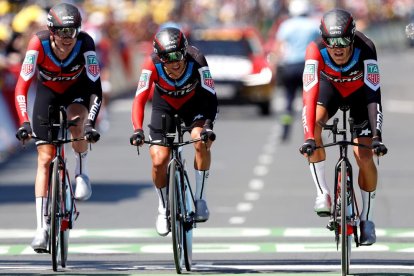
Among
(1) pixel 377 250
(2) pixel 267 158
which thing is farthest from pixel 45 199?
(2) pixel 267 158

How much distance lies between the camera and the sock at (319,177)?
1189 cm

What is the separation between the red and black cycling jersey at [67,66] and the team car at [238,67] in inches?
691

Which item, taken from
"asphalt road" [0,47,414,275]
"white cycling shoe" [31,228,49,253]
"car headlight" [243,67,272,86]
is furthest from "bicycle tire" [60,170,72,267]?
"car headlight" [243,67,272,86]

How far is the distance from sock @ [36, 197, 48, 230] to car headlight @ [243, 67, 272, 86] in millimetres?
18649

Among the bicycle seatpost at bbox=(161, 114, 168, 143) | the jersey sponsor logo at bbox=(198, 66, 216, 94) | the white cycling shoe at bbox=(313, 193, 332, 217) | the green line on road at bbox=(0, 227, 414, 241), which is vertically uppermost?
the jersey sponsor logo at bbox=(198, 66, 216, 94)

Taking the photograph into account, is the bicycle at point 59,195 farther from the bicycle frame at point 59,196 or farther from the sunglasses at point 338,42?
the sunglasses at point 338,42

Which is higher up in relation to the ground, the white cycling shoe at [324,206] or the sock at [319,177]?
the sock at [319,177]

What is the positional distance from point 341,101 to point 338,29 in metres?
0.79

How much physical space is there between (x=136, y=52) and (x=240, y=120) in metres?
11.1

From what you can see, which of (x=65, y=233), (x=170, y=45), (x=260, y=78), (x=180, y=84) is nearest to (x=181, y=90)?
(x=180, y=84)

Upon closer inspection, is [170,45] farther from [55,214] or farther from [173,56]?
[55,214]

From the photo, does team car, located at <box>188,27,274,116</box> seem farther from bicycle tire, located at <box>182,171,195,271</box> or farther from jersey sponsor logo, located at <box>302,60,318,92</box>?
jersey sponsor logo, located at <box>302,60,318,92</box>

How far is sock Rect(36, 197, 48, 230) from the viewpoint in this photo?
11.9 m

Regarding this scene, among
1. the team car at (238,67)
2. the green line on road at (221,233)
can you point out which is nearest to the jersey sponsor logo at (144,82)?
the green line on road at (221,233)
